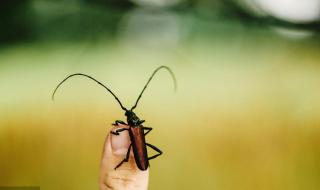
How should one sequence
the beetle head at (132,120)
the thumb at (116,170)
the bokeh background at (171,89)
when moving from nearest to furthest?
the thumb at (116,170), the beetle head at (132,120), the bokeh background at (171,89)

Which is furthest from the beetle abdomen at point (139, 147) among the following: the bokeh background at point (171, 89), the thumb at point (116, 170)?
the bokeh background at point (171, 89)

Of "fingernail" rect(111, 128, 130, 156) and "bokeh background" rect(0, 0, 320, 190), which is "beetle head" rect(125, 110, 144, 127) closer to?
"fingernail" rect(111, 128, 130, 156)

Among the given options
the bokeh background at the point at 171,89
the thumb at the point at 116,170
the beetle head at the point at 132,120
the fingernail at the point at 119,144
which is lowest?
the thumb at the point at 116,170

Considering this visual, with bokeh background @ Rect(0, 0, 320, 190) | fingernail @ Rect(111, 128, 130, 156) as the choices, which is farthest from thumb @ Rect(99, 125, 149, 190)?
bokeh background @ Rect(0, 0, 320, 190)

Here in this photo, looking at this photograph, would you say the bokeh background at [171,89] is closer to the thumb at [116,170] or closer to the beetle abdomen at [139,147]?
the beetle abdomen at [139,147]

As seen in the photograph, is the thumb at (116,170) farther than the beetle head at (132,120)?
No

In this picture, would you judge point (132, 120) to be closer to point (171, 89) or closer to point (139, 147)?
point (139, 147)

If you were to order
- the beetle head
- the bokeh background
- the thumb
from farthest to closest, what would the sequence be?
the bokeh background, the beetle head, the thumb

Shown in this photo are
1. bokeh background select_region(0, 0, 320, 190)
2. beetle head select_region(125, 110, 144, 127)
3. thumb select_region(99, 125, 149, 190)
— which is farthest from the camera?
bokeh background select_region(0, 0, 320, 190)

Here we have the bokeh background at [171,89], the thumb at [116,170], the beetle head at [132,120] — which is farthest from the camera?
the bokeh background at [171,89]
